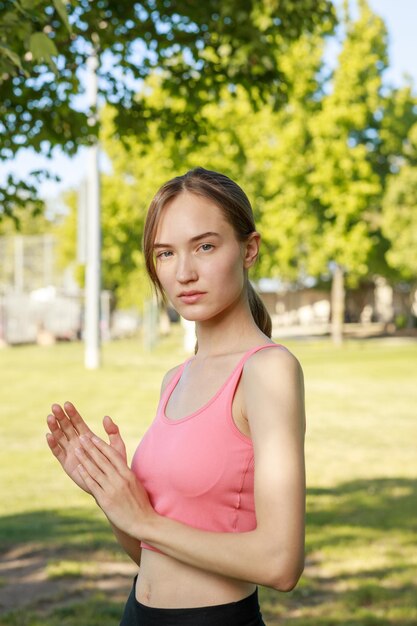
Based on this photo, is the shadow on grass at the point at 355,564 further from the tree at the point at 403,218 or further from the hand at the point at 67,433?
the tree at the point at 403,218

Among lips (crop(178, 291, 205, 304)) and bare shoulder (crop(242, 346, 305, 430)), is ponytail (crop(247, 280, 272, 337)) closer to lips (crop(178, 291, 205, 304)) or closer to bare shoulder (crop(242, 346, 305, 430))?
lips (crop(178, 291, 205, 304))

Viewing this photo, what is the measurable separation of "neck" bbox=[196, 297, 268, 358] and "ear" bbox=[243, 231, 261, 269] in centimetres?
9

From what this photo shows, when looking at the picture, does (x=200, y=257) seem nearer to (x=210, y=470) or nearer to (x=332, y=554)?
(x=210, y=470)

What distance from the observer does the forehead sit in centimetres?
206

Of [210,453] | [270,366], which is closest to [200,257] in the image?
[270,366]

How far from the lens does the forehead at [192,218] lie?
206cm

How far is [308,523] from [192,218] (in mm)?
6962

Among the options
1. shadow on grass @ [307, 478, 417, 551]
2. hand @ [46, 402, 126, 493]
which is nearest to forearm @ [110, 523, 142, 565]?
hand @ [46, 402, 126, 493]

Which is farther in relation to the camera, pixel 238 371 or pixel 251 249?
pixel 251 249

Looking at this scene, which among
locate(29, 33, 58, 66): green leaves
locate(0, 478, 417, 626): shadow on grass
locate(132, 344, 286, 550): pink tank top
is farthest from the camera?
locate(0, 478, 417, 626): shadow on grass

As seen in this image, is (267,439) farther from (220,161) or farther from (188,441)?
(220,161)

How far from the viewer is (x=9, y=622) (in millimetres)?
5844

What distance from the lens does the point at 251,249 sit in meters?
2.17

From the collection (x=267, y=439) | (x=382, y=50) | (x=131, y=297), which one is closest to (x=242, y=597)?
(x=267, y=439)
